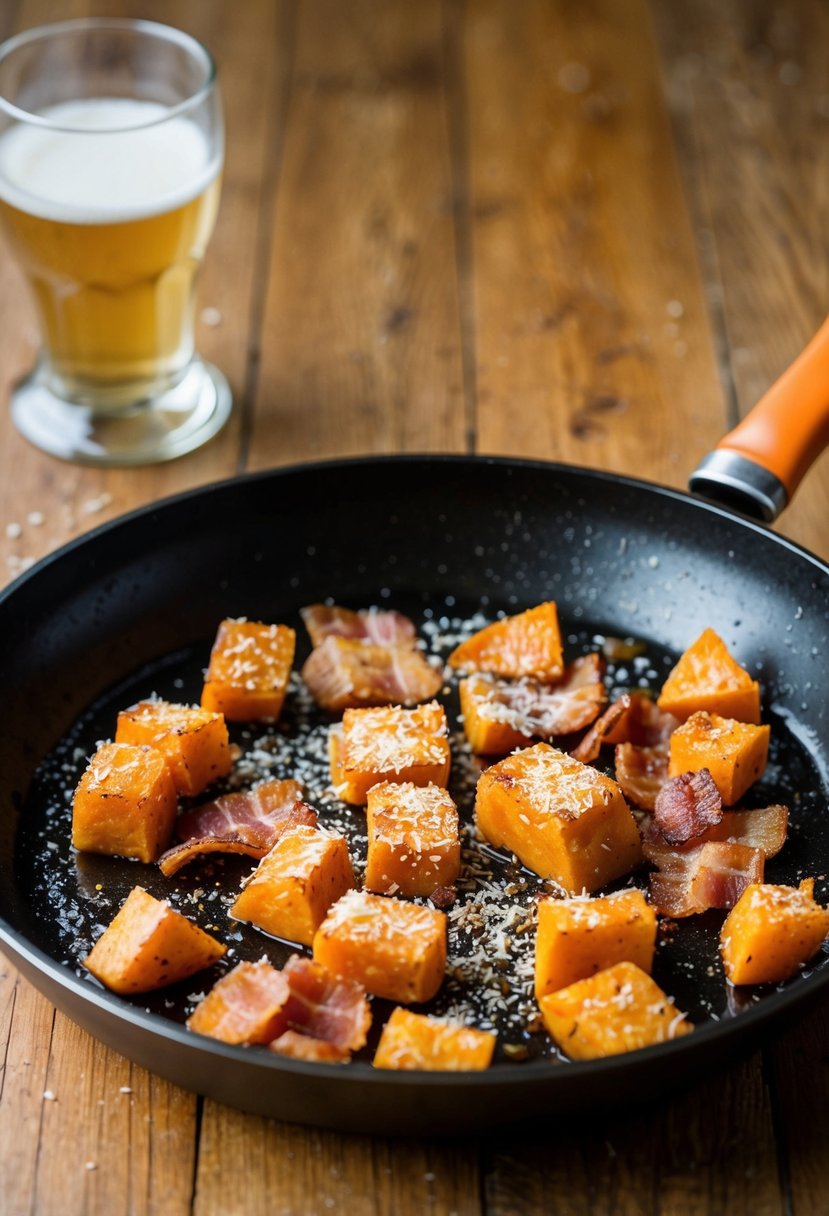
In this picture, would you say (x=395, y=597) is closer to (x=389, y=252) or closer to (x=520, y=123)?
(x=389, y=252)

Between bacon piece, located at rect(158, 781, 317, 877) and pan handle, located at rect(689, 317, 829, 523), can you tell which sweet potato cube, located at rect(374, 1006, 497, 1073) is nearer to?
bacon piece, located at rect(158, 781, 317, 877)

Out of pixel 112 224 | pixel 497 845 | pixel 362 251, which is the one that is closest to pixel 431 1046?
pixel 497 845

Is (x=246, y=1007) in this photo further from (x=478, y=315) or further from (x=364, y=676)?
(x=478, y=315)

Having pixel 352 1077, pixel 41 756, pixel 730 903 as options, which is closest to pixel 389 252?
pixel 41 756

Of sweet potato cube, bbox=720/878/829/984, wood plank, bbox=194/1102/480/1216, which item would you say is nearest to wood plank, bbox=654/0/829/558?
sweet potato cube, bbox=720/878/829/984

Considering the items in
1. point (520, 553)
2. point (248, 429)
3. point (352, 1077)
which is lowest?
point (248, 429)

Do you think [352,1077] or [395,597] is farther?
[395,597]
